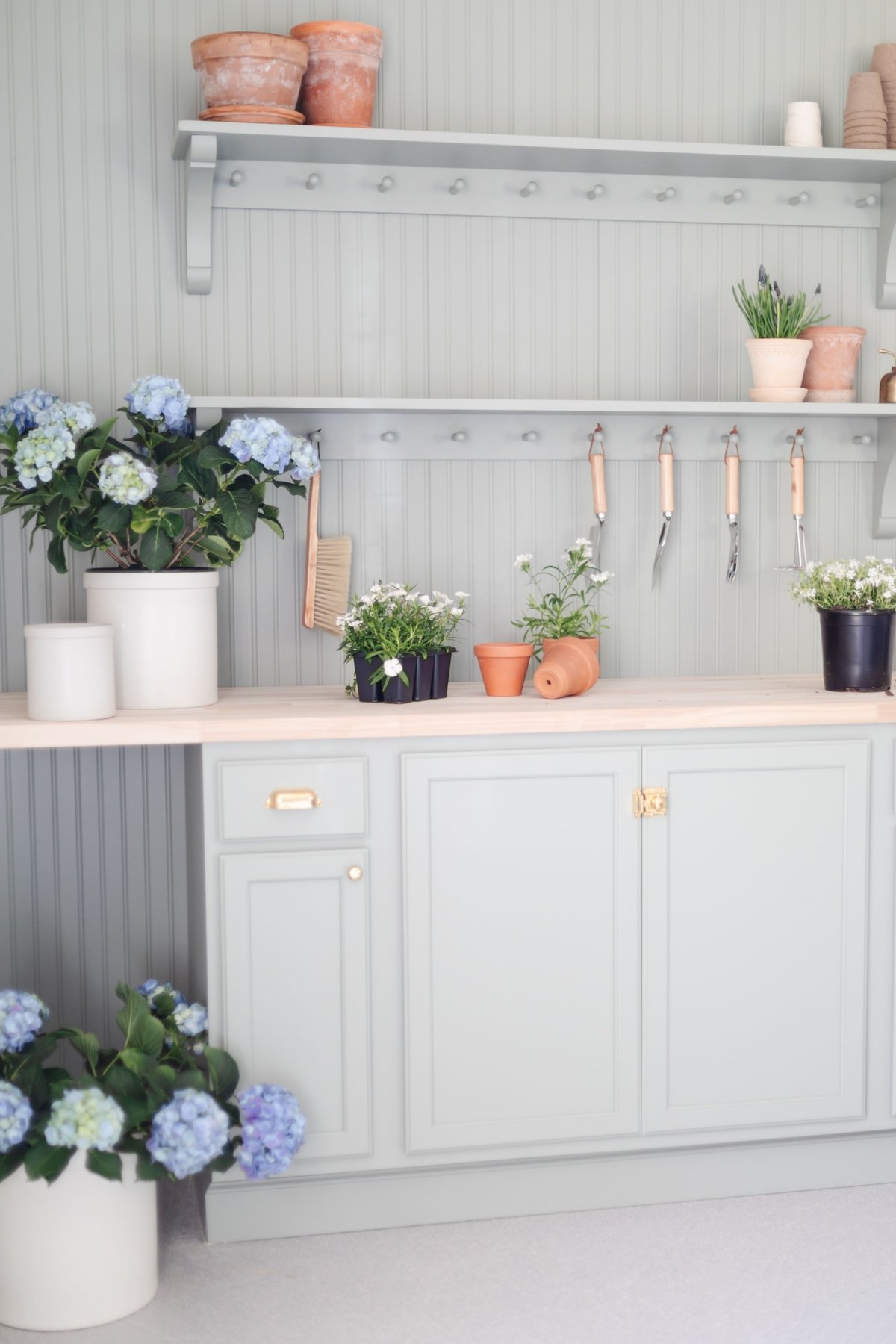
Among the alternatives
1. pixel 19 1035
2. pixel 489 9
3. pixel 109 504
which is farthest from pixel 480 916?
pixel 489 9

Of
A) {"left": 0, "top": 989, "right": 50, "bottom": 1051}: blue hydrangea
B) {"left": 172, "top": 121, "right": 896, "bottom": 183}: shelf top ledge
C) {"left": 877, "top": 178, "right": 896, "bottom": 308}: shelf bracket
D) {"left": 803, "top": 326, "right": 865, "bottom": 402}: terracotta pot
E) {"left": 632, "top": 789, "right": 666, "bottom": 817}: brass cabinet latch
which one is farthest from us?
{"left": 877, "top": 178, "right": 896, "bottom": 308}: shelf bracket

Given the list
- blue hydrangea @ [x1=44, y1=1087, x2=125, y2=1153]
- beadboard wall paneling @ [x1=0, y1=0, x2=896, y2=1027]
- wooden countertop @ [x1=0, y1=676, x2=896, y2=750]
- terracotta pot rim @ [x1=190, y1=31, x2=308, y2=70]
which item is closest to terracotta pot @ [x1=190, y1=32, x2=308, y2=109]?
terracotta pot rim @ [x1=190, y1=31, x2=308, y2=70]

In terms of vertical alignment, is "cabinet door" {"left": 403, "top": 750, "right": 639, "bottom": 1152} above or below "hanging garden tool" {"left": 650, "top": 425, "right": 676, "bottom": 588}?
below

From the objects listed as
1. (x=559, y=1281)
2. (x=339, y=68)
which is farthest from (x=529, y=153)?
(x=559, y=1281)

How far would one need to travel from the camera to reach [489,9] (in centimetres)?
267

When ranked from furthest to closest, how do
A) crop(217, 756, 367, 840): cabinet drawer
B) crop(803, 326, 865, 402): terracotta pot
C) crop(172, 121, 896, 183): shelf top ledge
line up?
crop(803, 326, 865, 402): terracotta pot, crop(172, 121, 896, 183): shelf top ledge, crop(217, 756, 367, 840): cabinet drawer

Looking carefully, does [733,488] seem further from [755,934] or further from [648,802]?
[755,934]

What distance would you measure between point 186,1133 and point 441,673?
2.86ft

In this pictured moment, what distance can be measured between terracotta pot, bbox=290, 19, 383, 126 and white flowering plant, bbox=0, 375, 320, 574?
598 mm

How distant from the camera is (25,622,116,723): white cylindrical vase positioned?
7.06 ft

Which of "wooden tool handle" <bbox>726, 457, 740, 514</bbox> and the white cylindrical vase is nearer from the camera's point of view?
the white cylindrical vase

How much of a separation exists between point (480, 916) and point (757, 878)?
1.62 feet

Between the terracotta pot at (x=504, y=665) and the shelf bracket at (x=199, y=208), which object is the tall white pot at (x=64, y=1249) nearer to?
the terracotta pot at (x=504, y=665)

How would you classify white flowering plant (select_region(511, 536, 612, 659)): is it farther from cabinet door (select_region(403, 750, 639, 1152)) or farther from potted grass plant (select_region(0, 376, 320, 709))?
potted grass plant (select_region(0, 376, 320, 709))
